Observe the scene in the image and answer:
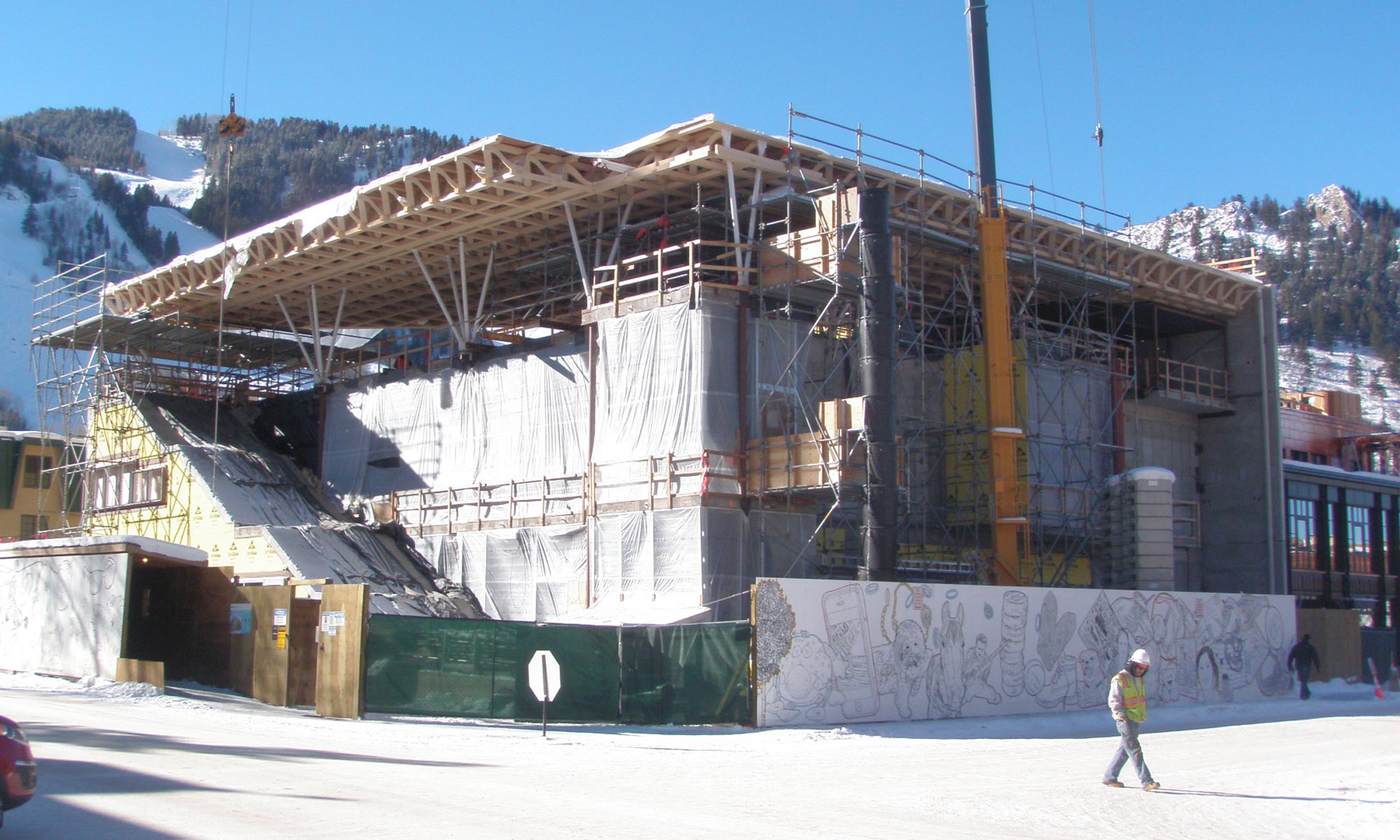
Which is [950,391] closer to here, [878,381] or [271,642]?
[878,381]

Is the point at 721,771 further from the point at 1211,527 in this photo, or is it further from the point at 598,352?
the point at 1211,527

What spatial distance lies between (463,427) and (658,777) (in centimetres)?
2182

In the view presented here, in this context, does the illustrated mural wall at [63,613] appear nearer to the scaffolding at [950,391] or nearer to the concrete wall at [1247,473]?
the scaffolding at [950,391]

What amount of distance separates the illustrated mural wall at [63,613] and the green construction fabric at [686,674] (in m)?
10.3

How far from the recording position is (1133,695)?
13.2 m

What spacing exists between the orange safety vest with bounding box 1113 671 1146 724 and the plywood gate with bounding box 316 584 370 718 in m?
11.8

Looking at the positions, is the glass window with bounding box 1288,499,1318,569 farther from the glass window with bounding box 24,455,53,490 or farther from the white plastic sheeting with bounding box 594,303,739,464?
the glass window with bounding box 24,455,53,490

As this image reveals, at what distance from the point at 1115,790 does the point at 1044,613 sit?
9.81 metres

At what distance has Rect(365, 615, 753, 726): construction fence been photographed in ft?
65.2

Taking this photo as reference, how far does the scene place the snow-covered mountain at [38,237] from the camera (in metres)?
130

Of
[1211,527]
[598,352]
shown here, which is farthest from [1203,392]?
[598,352]

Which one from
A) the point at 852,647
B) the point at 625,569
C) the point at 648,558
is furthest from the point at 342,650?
the point at 625,569

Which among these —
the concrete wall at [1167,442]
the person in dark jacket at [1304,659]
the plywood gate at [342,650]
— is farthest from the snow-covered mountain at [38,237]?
the person in dark jacket at [1304,659]

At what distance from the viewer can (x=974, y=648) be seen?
21.7m
